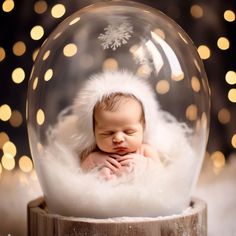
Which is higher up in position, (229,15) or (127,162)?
(229,15)

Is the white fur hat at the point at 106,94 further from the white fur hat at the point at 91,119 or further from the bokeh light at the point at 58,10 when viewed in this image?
the bokeh light at the point at 58,10

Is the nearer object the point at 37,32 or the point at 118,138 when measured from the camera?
the point at 118,138

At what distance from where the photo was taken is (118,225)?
3.59 feet

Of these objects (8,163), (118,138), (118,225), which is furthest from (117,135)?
(8,163)

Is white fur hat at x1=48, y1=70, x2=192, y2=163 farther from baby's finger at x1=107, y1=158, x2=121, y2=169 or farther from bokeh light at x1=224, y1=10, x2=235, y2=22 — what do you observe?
bokeh light at x1=224, y1=10, x2=235, y2=22

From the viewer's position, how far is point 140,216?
114 centimetres

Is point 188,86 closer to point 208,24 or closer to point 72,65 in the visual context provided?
point 72,65

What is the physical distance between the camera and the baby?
116 cm

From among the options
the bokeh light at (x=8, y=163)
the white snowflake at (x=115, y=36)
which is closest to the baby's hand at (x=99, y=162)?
the white snowflake at (x=115, y=36)

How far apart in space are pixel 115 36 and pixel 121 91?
0.31 ft

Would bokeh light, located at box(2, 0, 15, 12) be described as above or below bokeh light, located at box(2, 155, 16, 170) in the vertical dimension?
above

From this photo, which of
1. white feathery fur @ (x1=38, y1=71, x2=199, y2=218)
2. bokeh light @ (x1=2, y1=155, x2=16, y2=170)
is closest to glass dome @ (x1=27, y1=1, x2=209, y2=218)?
white feathery fur @ (x1=38, y1=71, x2=199, y2=218)

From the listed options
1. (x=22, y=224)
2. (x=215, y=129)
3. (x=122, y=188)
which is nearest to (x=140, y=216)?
(x=122, y=188)

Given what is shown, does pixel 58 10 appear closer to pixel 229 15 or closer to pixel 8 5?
pixel 8 5
